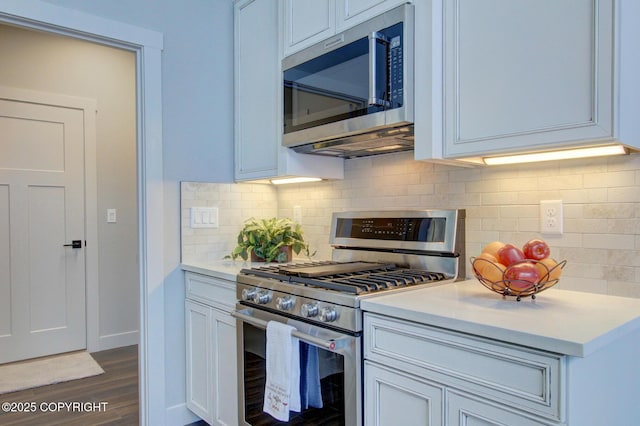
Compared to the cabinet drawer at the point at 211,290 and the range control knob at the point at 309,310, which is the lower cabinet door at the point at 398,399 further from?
the cabinet drawer at the point at 211,290

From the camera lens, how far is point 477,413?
1.06 meters

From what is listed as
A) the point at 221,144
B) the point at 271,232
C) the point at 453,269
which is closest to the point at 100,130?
the point at 221,144

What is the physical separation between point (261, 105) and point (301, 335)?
1.30 meters

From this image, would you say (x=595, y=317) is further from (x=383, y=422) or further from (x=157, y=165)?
(x=157, y=165)

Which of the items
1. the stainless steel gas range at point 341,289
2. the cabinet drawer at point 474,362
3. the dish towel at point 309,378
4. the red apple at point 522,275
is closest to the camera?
the cabinet drawer at point 474,362

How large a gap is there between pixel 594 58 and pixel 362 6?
898mm

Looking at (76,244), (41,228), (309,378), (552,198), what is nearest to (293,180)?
(309,378)

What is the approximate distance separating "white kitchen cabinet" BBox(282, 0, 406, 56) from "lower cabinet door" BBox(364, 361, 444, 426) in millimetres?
1267

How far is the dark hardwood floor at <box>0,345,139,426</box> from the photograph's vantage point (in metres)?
2.49

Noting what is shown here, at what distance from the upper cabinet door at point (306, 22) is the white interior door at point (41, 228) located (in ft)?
8.26

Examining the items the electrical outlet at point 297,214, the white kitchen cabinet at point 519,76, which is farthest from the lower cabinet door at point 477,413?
the electrical outlet at point 297,214

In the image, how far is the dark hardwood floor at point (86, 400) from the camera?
2.49m

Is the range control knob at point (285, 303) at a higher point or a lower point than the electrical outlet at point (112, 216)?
lower

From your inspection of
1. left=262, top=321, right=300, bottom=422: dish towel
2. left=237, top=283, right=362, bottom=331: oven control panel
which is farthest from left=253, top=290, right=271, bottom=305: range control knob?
left=262, top=321, right=300, bottom=422: dish towel
